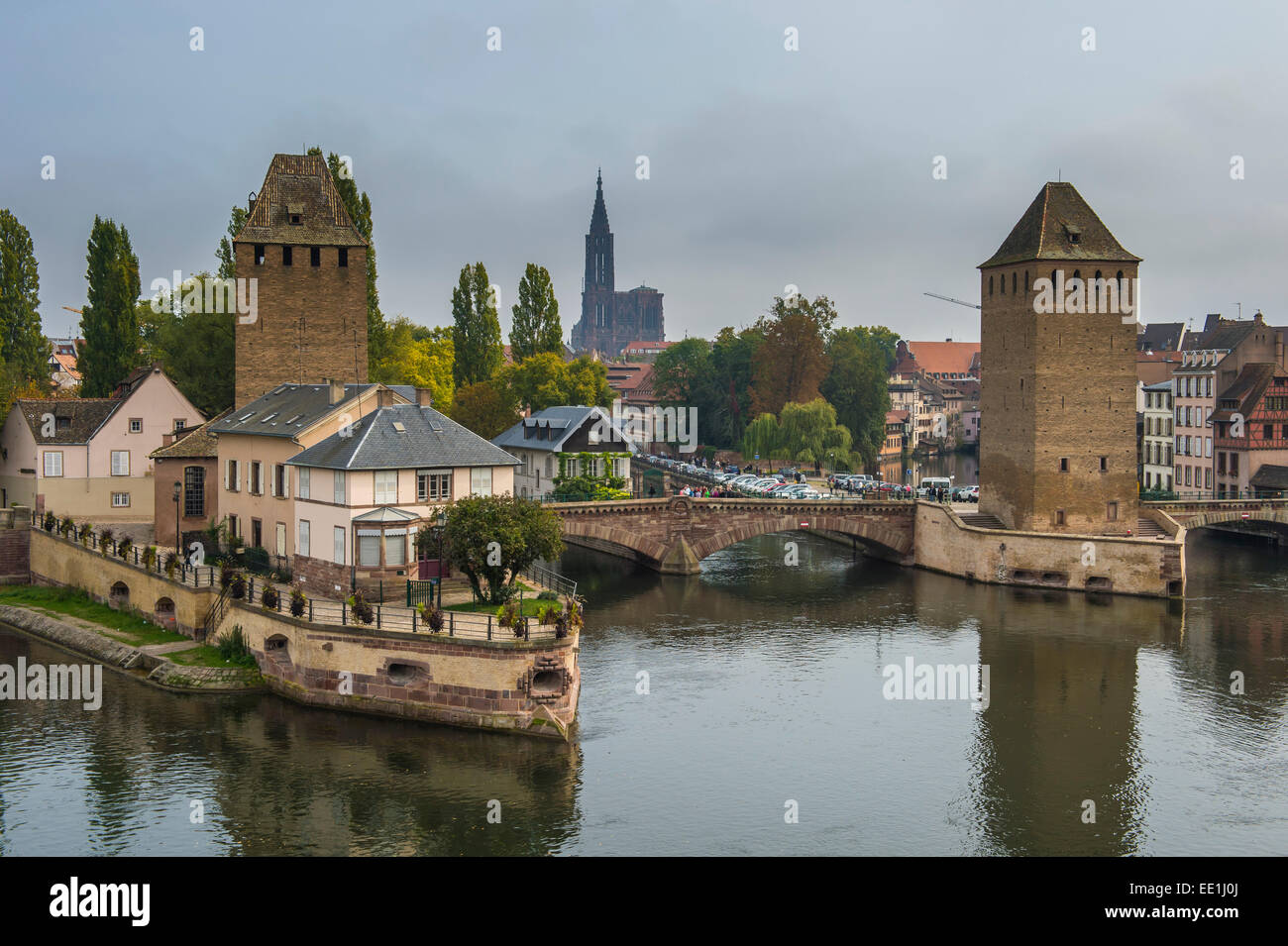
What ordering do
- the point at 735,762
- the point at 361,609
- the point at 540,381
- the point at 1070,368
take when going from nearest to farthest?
1. the point at 735,762
2. the point at 361,609
3. the point at 1070,368
4. the point at 540,381

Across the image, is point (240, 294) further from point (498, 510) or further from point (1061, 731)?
point (1061, 731)

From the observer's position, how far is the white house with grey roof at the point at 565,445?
291 ft

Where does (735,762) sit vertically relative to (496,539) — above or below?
below

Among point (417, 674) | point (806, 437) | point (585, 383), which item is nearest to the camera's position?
point (417, 674)

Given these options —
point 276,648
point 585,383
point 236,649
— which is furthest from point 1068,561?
point 585,383

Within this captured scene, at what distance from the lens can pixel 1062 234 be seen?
7312 centimetres

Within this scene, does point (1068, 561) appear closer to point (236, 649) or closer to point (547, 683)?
point (547, 683)

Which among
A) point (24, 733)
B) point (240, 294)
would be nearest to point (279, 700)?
point (24, 733)

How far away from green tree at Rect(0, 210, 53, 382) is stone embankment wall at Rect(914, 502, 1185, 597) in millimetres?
62803

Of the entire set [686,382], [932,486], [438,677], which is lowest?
[438,677]

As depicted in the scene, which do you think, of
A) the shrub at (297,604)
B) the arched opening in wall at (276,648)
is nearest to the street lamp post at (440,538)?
the shrub at (297,604)

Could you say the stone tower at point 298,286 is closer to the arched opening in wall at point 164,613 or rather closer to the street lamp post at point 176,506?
the street lamp post at point 176,506

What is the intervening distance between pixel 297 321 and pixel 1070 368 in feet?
133
